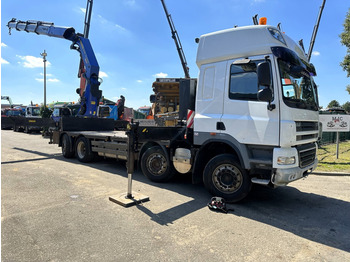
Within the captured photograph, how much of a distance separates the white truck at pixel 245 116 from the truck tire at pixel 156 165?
9 centimetres

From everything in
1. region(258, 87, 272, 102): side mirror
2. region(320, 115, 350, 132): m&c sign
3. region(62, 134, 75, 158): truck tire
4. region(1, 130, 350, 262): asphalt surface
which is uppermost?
region(258, 87, 272, 102): side mirror

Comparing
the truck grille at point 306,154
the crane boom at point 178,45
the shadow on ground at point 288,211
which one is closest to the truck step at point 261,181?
the shadow on ground at point 288,211

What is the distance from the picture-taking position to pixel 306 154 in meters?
4.66

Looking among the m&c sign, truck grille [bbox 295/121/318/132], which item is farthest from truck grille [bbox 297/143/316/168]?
the m&c sign

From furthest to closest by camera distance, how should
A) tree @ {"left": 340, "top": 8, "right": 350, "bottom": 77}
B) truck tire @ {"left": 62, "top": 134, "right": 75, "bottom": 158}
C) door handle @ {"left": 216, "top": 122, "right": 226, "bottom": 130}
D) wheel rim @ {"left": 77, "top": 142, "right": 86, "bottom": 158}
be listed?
tree @ {"left": 340, "top": 8, "right": 350, "bottom": 77}
truck tire @ {"left": 62, "top": 134, "right": 75, "bottom": 158}
wheel rim @ {"left": 77, "top": 142, "right": 86, "bottom": 158}
door handle @ {"left": 216, "top": 122, "right": 226, "bottom": 130}

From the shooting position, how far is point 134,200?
15.3 ft

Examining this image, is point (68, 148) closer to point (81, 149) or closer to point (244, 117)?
point (81, 149)

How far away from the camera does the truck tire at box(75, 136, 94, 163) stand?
8430 mm

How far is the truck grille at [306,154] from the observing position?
14.5ft

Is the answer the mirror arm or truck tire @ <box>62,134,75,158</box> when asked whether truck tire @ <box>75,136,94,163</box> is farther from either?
the mirror arm

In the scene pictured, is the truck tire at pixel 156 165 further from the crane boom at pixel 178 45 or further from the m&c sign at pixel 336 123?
the crane boom at pixel 178 45

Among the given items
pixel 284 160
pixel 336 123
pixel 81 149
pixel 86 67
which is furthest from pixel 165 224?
pixel 86 67

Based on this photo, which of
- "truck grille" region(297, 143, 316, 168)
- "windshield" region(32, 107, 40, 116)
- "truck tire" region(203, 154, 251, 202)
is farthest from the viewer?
"windshield" region(32, 107, 40, 116)

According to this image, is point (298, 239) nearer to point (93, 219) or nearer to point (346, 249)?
point (346, 249)
